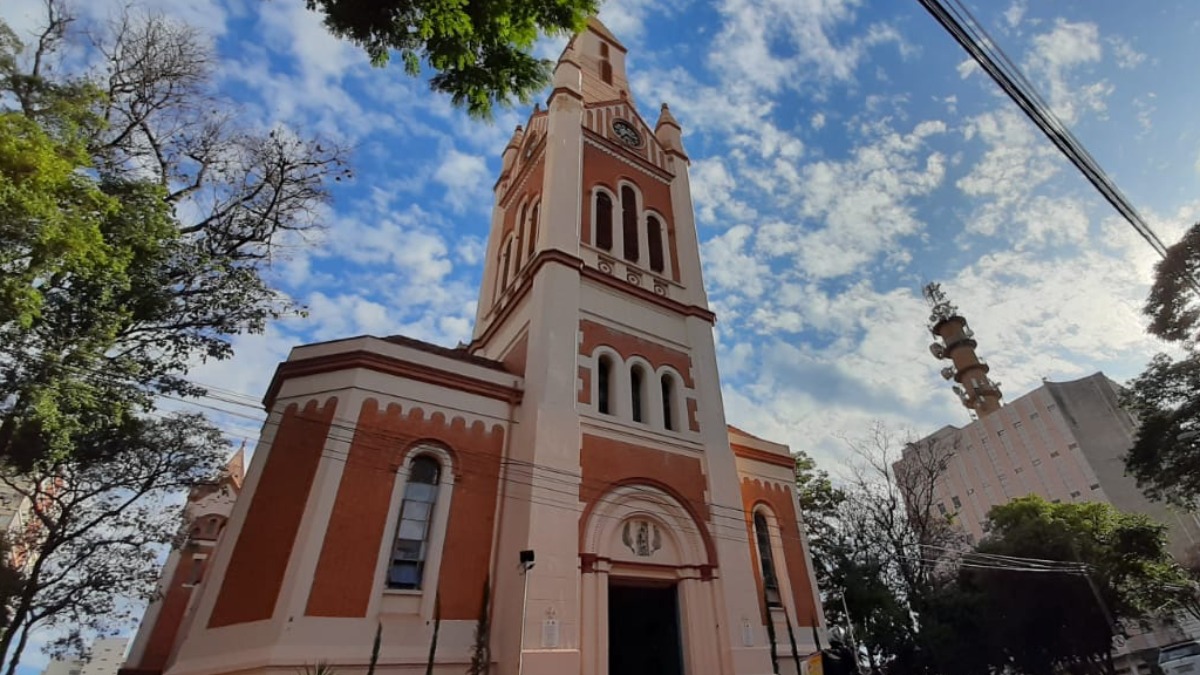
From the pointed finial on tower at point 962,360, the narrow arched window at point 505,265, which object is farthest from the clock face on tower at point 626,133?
the pointed finial on tower at point 962,360

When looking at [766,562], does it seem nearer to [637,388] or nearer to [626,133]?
[637,388]

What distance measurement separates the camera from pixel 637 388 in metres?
13.4

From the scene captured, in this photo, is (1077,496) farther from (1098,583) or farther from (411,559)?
(411,559)

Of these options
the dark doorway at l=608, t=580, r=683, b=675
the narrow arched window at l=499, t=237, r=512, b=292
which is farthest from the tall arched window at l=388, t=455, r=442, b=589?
the narrow arched window at l=499, t=237, r=512, b=292

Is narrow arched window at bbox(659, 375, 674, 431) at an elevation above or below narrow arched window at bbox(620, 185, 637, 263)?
below

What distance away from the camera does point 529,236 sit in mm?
16266

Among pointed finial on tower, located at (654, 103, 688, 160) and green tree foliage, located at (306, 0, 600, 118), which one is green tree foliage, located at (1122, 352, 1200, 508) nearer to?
pointed finial on tower, located at (654, 103, 688, 160)

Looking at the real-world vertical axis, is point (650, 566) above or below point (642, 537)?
below

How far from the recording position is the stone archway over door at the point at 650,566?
9.90 metres

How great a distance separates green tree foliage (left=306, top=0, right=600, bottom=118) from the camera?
6.82 metres

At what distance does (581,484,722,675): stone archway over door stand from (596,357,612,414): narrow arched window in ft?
6.30

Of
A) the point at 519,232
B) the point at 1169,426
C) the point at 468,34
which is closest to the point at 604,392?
the point at 519,232

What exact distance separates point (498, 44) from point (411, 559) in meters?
8.22

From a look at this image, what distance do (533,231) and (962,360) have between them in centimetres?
5652
